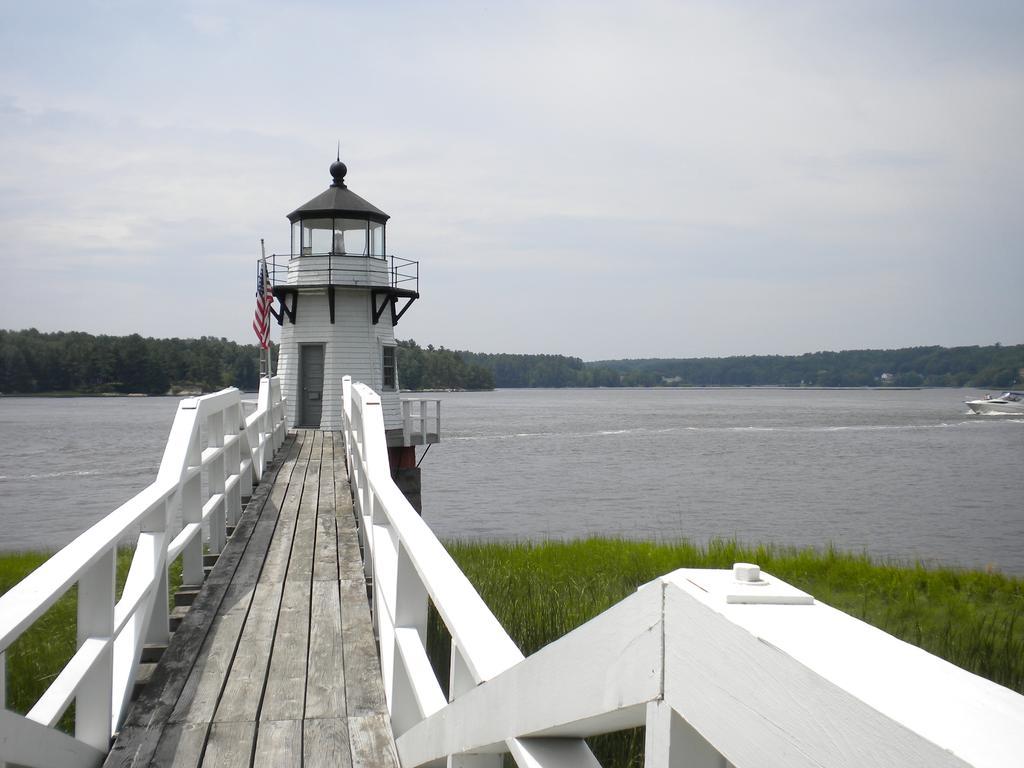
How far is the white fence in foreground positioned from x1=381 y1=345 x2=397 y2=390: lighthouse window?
74.4ft

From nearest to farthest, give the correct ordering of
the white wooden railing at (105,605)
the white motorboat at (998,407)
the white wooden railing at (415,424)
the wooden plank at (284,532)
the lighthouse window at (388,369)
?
1. the white wooden railing at (105,605)
2. the wooden plank at (284,532)
3. the white wooden railing at (415,424)
4. the lighthouse window at (388,369)
5. the white motorboat at (998,407)

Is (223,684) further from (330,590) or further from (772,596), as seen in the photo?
(772,596)

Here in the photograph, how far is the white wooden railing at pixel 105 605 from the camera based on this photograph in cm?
278

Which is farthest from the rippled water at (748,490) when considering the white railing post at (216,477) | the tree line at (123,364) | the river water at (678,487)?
the tree line at (123,364)

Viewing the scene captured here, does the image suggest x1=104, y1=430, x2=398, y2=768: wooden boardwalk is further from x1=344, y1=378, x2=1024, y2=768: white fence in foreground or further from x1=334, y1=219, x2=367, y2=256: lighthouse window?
x1=334, y1=219, x2=367, y2=256: lighthouse window

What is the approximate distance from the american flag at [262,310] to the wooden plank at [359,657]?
1521cm

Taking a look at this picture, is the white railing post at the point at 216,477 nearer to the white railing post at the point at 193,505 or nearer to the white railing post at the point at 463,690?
the white railing post at the point at 193,505

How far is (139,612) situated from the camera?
447 centimetres

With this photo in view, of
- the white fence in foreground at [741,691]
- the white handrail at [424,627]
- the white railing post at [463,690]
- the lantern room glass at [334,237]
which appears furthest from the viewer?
the lantern room glass at [334,237]

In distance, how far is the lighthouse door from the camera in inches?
918

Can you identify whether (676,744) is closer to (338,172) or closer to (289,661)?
(289,661)

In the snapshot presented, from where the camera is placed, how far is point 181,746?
3.79 m

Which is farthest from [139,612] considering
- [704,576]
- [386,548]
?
[704,576]

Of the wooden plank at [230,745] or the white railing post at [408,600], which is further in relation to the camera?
the wooden plank at [230,745]
